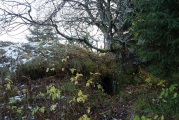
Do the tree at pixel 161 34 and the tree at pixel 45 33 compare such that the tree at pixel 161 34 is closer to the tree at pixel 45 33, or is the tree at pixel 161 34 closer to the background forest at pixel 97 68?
the background forest at pixel 97 68

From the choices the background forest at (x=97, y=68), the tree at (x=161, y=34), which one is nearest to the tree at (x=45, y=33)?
the background forest at (x=97, y=68)

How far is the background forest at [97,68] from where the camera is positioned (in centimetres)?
360

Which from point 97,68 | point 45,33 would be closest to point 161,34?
point 97,68

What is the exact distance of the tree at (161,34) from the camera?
345cm

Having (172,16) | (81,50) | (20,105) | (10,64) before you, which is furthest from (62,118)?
(81,50)

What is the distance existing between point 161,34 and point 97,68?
2711 millimetres

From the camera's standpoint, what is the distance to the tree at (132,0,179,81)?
136 inches

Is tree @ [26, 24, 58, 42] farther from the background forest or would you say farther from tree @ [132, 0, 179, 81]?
tree @ [132, 0, 179, 81]

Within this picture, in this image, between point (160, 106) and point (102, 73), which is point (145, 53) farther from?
point (102, 73)

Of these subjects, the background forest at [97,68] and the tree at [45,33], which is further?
the tree at [45,33]

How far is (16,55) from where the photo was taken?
612cm

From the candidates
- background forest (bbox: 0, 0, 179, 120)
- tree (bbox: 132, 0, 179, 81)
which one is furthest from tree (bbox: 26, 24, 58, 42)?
tree (bbox: 132, 0, 179, 81)

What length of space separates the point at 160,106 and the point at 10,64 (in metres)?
3.95

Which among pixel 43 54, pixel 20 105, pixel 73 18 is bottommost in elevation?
pixel 20 105
